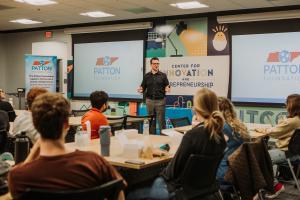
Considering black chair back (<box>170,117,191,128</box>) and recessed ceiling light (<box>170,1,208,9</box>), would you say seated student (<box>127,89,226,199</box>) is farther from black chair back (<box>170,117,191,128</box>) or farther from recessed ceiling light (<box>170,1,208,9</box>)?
recessed ceiling light (<box>170,1,208,9</box>)

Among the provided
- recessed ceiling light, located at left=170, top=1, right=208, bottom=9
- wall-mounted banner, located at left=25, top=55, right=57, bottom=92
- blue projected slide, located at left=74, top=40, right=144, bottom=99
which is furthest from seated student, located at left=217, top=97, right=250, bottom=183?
wall-mounted banner, located at left=25, top=55, right=57, bottom=92

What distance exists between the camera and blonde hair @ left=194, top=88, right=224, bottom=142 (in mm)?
2854

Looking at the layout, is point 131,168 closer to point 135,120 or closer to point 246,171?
point 246,171

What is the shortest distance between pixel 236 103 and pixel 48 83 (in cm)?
516

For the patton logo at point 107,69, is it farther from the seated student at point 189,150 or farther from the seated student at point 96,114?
the seated student at point 189,150

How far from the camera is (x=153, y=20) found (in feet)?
32.4

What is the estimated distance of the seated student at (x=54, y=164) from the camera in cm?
175

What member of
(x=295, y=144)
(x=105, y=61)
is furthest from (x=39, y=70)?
(x=295, y=144)

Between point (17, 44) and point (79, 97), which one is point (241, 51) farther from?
point (17, 44)

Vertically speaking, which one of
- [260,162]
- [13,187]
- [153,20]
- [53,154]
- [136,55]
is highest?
[153,20]

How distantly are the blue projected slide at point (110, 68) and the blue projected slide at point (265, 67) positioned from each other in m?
2.51

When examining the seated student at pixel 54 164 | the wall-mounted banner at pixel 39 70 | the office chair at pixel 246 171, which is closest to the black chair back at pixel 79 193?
the seated student at pixel 54 164

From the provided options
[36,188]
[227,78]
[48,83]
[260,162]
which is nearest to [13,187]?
[36,188]

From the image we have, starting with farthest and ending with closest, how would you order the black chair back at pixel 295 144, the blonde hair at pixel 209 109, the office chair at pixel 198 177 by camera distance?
the black chair back at pixel 295 144 < the blonde hair at pixel 209 109 < the office chair at pixel 198 177
